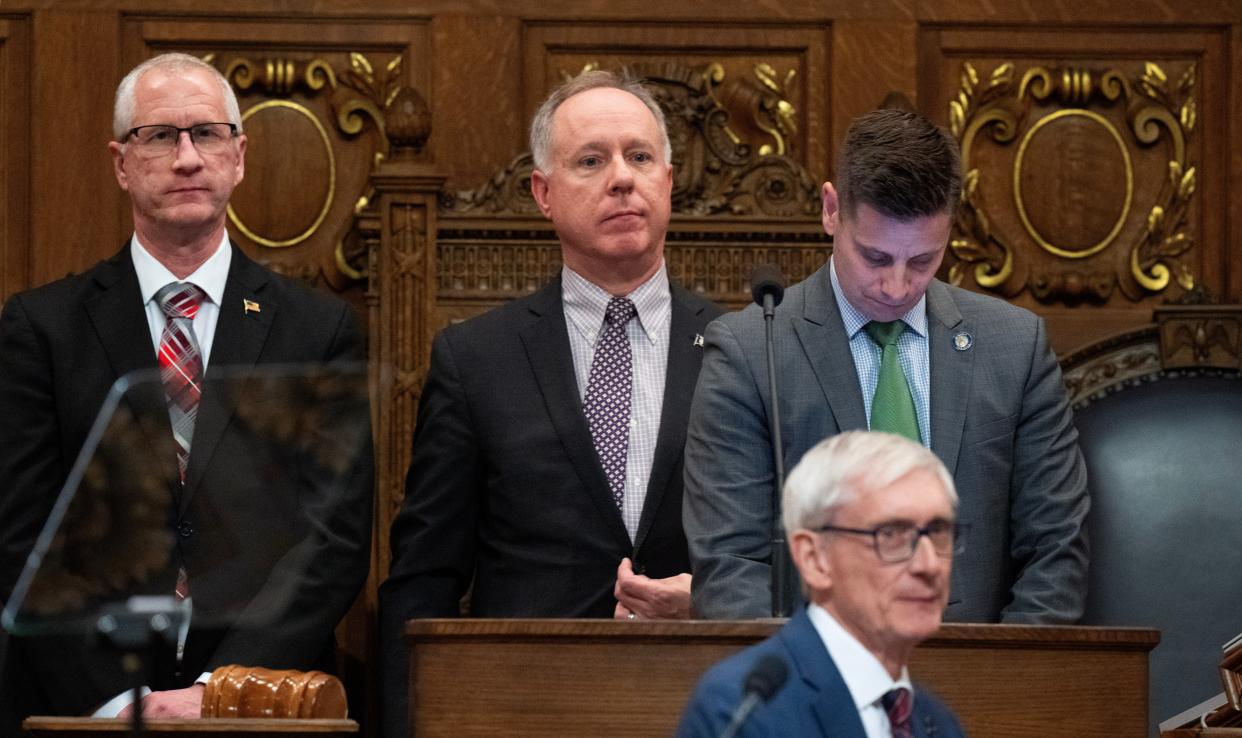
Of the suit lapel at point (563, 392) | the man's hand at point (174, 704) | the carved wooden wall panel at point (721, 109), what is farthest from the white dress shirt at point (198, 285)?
the carved wooden wall panel at point (721, 109)

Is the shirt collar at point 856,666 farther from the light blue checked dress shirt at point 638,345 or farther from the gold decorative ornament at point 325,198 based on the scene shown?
the gold decorative ornament at point 325,198

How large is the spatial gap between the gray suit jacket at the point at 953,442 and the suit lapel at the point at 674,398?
0.42m

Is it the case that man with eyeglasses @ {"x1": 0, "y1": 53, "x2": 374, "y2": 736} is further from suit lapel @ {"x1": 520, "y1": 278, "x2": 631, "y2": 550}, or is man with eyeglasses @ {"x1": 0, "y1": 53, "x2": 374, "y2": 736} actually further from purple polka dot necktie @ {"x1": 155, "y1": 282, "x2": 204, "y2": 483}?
suit lapel @ {"x1": 520, "y1": 278, "x2": 631, "y2": 550}

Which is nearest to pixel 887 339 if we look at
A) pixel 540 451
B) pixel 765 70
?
pixel 540 451

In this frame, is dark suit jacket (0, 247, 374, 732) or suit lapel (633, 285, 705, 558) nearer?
dark suit jacket (0, 247, 374, 732)

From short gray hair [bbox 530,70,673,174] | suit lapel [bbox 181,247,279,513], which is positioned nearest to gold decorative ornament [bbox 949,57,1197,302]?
short gray hair [bbox 530,70,673,174]

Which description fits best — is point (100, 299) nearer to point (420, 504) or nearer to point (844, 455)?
point (420, 504)

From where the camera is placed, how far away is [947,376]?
3.32m

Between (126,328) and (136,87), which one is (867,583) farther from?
(136,87)

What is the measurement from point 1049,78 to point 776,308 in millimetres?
1972

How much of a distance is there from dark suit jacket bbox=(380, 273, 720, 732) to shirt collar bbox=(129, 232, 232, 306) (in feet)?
1.37

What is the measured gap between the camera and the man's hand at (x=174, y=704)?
11.2 ft

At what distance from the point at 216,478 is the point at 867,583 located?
57.2 inches

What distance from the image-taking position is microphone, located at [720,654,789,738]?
2287mm
